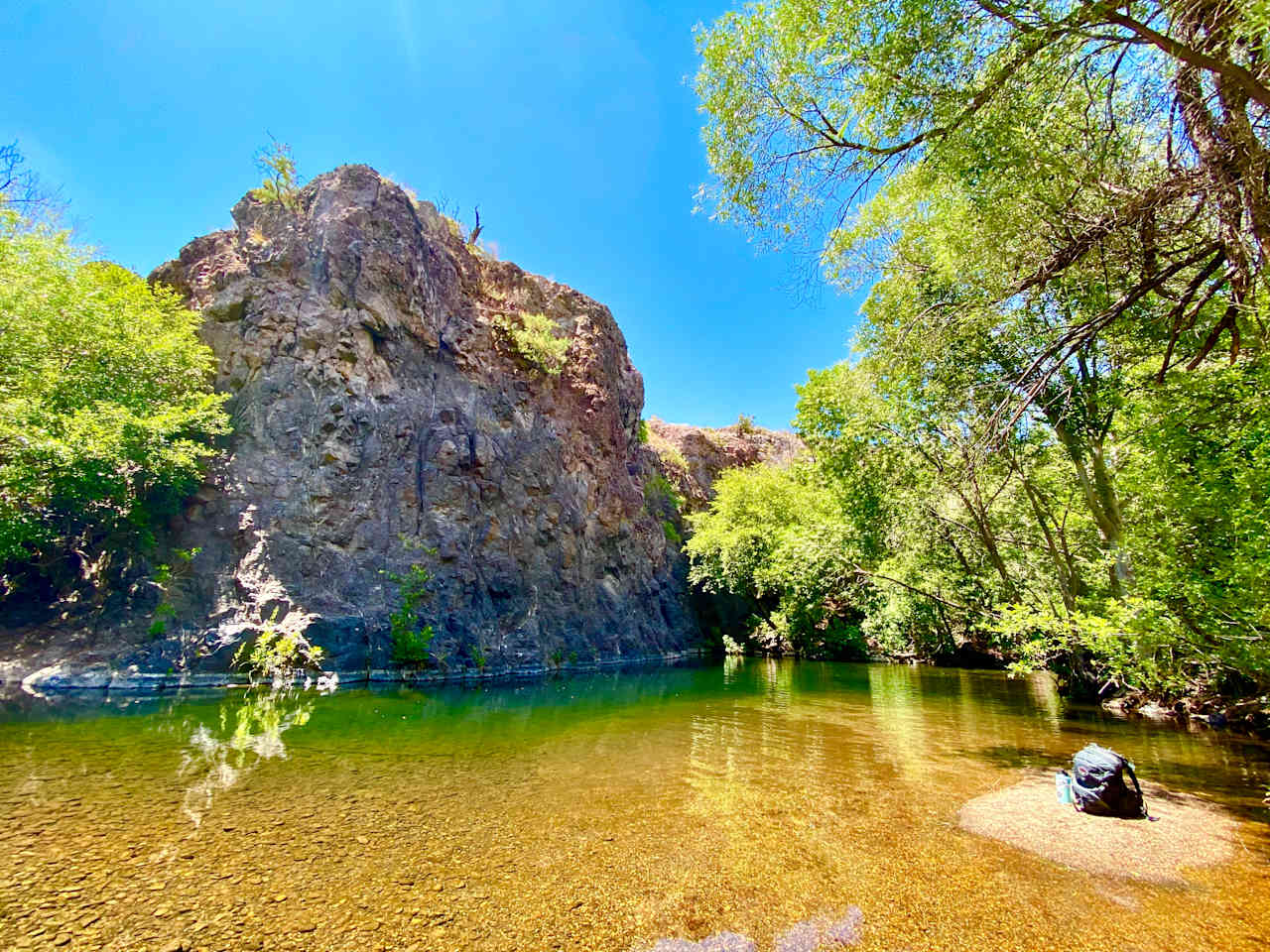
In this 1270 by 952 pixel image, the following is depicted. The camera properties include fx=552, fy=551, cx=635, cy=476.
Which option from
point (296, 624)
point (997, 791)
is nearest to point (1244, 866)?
point (997, 791)

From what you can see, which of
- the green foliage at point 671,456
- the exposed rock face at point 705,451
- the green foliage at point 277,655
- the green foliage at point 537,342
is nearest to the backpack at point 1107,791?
the green foliage at point 277,655

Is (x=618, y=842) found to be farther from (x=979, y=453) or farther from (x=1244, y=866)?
(x=979, y=453)

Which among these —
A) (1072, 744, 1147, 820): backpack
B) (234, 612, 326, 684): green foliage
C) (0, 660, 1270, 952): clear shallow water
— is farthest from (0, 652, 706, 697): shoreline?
(1072, 744, 1147, 820): backpack

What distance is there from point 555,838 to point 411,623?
56.6 ft

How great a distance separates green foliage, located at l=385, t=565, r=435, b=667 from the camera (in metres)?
20.2

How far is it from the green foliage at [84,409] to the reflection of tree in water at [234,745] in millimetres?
8947

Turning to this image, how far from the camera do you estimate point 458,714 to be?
516 inches

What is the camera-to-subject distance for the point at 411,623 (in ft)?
69.1

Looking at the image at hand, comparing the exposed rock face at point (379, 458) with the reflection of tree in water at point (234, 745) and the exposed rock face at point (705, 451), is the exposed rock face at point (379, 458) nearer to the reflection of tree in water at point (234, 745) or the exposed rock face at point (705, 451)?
the reflection of tree in water at point (234, 745)

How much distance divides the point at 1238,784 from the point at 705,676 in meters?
16.9

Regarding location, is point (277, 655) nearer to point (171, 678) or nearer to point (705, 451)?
point (171, 678)

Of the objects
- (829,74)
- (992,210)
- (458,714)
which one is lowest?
(458,714)

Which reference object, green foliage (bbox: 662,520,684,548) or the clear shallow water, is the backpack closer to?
the clear shallow water

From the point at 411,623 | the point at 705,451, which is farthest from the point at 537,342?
the point at 705,451
